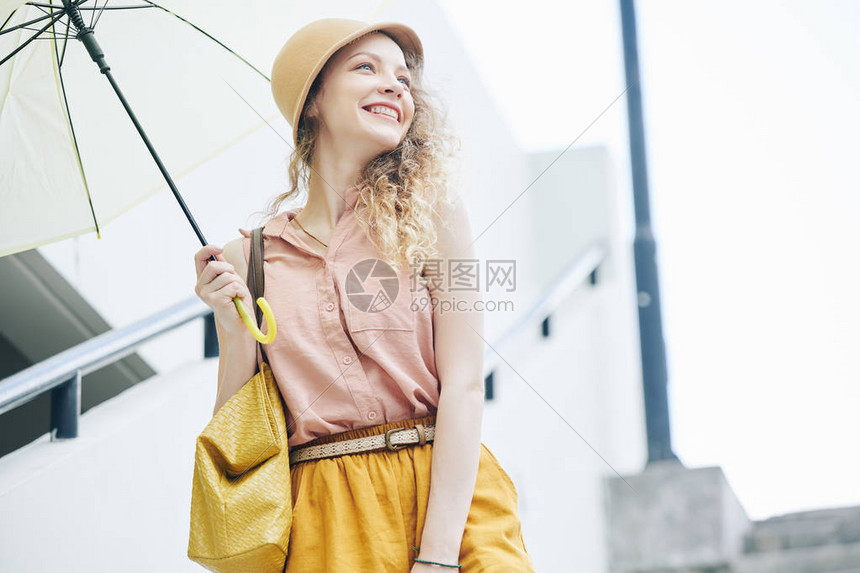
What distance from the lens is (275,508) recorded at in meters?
1.30

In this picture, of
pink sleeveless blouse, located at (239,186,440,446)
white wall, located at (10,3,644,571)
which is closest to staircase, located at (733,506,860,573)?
white wall, located at (10,3,644,571)

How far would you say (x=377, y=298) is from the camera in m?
1.43

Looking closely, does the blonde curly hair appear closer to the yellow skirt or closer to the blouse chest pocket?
the blouse chest pocket

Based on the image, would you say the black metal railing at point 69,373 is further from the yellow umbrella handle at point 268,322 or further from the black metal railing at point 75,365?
the yellow umbrella handle at point 268,322

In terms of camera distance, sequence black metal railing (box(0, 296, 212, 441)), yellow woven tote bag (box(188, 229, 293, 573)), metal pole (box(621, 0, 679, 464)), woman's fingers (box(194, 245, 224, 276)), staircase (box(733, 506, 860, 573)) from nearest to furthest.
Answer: yellow woven tote bag (box(188, 229, 293, 573))
woman's fingers (box(194, 245, 224, 276))
black metal railing (box(0, 296, 212, 441))
staircase (box(733, 506, 860, 573))
metal pole (box(621, 0, 679, 464))

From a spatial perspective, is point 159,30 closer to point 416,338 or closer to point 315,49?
point 315,49

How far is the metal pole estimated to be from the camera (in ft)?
13.2

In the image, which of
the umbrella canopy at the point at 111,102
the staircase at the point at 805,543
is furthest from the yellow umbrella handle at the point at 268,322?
the staircase at the point at 805,543

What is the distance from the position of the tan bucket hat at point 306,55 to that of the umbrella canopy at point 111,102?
181mm

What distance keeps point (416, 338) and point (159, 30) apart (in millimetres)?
720

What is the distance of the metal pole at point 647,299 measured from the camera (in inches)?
159

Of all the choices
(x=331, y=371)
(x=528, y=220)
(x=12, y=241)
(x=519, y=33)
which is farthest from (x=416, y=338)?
(x=528, y=220)

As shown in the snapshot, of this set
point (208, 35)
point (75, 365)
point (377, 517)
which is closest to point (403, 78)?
point (208, 35)

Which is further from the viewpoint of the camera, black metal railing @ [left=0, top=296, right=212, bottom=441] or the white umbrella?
black metal railing @ [left=0, top=296, right=212, bottom=441]
